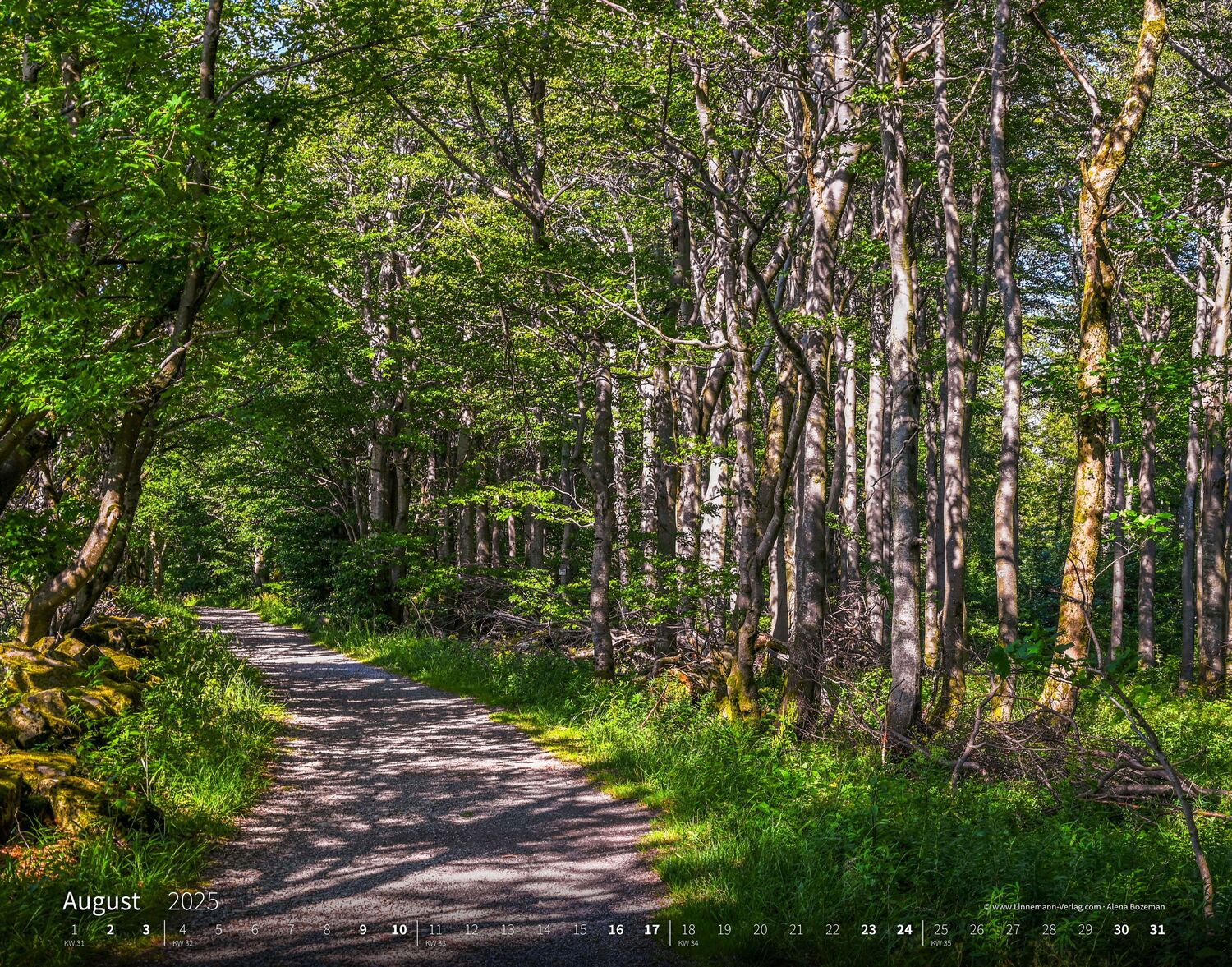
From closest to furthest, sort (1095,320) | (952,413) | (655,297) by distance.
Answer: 1. (1095,320)
2. (952,413)
3. (655,297)

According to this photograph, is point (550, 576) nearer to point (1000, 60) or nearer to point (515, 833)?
point (515, 833)

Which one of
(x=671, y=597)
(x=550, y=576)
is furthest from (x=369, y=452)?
(x=671, y=597)

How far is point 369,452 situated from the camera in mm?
22766

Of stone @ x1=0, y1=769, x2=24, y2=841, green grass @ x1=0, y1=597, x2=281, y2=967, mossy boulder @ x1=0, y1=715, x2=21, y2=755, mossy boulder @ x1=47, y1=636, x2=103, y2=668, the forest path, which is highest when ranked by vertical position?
mossy boulder @ x1=47, y1=636, x2=103, y2=668

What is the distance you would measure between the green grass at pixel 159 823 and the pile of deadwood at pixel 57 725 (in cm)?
16

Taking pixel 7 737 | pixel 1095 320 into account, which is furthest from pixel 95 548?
pixel 1095 320

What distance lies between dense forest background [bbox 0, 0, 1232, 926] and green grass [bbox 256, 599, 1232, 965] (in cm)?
73

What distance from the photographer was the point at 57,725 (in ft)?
20.0

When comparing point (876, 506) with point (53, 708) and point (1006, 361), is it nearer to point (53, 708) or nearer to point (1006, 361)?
point (1006, 361)

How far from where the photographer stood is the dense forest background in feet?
25.4

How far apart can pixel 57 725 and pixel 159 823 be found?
48.2 inches

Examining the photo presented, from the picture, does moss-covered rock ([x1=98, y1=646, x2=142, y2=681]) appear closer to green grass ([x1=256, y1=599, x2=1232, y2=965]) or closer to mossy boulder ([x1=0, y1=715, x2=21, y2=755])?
mossy boulder ([x1=0, y1=715, x2=21, y2=755])

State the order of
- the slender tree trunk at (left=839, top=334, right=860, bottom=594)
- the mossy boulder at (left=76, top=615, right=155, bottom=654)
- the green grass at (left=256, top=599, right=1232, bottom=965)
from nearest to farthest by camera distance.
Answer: the green grass at (left=256, top=599, right=1232, bottom=965)
the mossy boulder at (left=76, top=615, right=155, bottom=654)
the slender tree trunk at (left=839, top=334, right=860, bottom=594)

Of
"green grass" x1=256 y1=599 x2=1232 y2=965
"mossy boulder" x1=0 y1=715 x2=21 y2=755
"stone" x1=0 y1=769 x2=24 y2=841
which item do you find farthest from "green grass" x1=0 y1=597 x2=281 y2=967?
"green grass" x1=256 y1=599 x2=1232 y2=965
